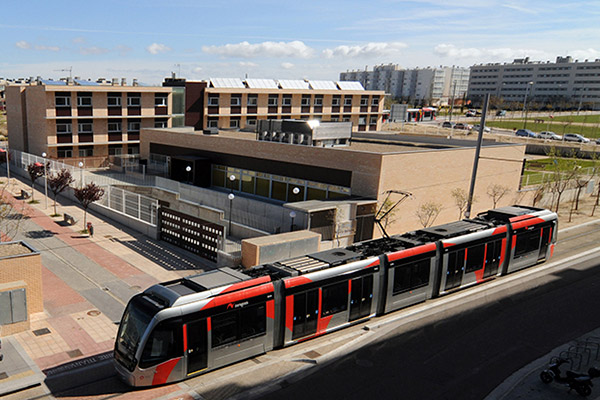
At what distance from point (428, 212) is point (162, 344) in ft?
68.7

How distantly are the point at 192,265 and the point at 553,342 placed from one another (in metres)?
16.3

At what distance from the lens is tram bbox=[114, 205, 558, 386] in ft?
44.5

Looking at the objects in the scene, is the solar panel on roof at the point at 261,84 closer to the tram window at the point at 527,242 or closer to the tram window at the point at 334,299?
the tram window at the point at 527,242

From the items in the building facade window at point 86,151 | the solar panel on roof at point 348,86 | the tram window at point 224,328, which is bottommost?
the building facade window at point 86,151

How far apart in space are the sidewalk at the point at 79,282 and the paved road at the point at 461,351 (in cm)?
698

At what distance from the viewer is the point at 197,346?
14.0 metres

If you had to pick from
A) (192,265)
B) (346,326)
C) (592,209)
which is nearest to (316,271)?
(346,326)

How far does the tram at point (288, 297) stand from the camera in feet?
44.5

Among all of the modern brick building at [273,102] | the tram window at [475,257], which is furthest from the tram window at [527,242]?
the modern brick building at [273,102]

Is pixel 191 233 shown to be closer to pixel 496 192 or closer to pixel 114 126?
pixel 496 192

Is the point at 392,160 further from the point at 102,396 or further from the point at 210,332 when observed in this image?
the point at 102,396

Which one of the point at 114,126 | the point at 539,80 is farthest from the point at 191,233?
the point at 539,80

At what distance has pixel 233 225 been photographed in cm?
2781

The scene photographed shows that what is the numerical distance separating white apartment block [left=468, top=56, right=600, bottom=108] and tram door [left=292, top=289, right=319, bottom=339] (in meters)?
166
